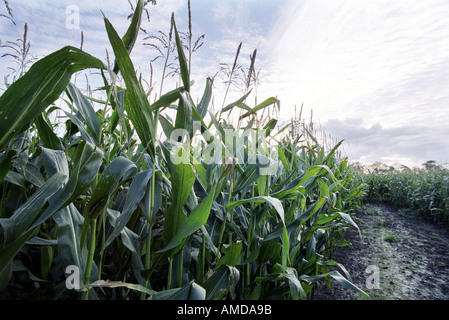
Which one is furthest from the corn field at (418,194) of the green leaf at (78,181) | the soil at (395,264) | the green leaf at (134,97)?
the green leaf at (78,181)

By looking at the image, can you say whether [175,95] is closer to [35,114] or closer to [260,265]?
[35,114]

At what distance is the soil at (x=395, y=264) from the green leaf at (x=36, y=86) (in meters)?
1.57

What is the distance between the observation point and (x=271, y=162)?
0.87m

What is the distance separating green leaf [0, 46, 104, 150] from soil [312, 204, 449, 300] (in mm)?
1574

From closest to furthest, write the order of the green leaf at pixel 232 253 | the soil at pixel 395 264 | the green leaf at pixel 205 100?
the green leaf at pixel 232 253
the green leaf at pixel 205 100
the soil at pixel 395 264

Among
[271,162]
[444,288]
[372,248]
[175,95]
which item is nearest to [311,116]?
[372,248]

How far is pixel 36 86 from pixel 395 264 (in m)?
2.61

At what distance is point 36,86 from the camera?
48cm

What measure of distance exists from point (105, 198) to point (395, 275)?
2213 millimetres

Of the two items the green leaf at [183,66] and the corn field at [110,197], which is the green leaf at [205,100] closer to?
the corn field at [110,197]

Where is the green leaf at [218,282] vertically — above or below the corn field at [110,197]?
below

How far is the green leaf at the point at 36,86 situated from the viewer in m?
0.47

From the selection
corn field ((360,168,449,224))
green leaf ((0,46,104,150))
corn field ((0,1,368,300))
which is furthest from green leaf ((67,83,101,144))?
corn field ((360,168,449,224))

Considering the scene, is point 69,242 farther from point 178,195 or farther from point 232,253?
point 232,253
